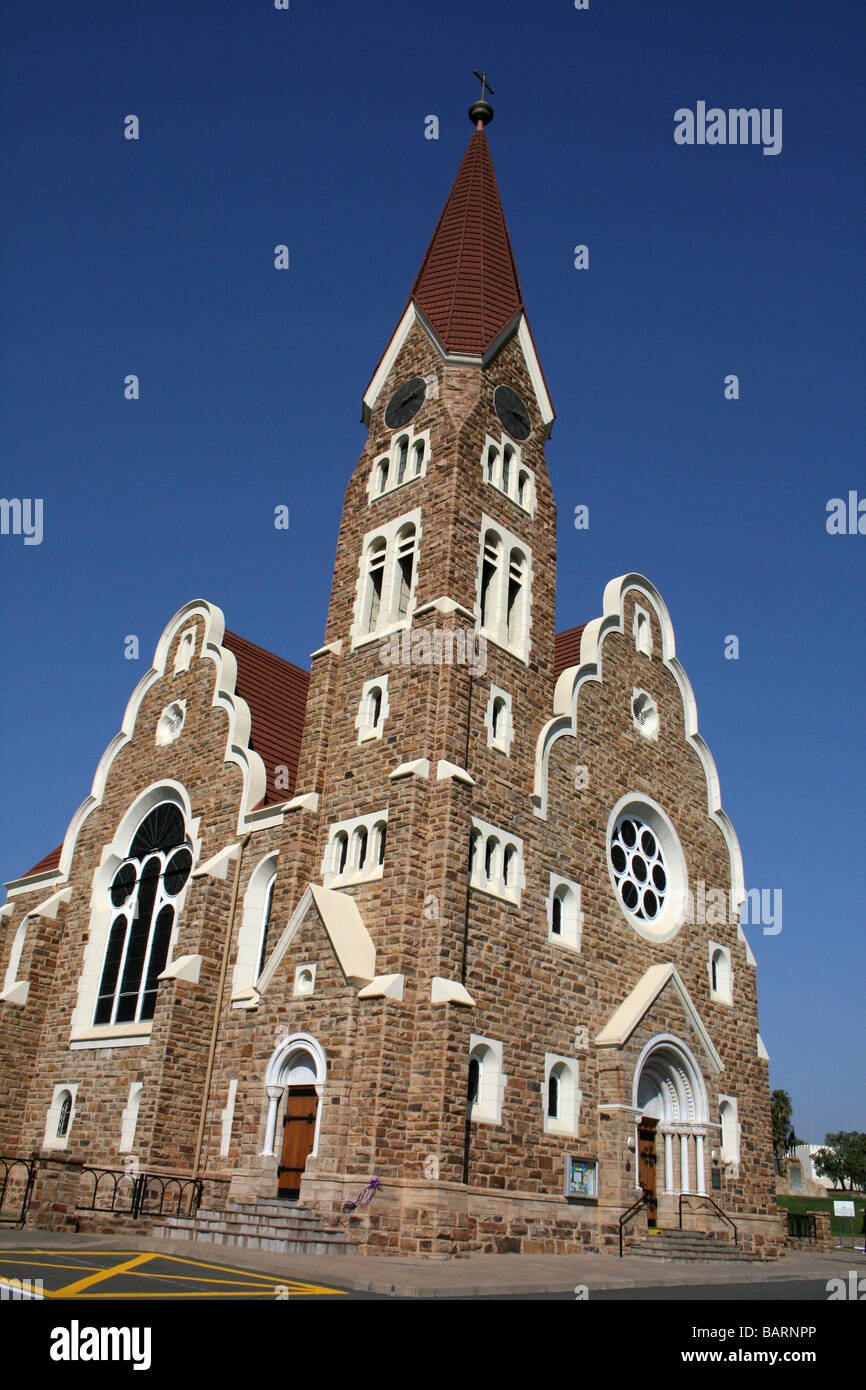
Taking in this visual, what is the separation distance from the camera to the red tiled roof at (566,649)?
2372 cm

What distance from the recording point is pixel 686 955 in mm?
23734

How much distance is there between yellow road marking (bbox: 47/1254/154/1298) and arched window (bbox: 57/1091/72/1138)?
1114 cm

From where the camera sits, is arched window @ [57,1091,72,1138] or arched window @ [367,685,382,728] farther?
arched window @ [57,1091,72,1138]

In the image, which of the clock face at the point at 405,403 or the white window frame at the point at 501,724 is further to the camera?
the clock face at the point at 405,403

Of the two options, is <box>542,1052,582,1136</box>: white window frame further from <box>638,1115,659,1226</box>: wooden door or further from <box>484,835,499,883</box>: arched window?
<box>484,835,499,883</box>: arched window

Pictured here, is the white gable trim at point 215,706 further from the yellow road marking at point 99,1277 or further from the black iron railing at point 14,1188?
the yellow road marking at point 99,1277

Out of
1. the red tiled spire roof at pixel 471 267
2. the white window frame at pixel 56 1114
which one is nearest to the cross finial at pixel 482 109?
the red tiled spire roof at pixel 471 267

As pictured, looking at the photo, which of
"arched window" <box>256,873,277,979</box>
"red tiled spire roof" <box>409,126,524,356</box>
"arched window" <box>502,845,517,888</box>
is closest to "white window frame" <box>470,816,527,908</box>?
"arched window" <box>502,845,517,888</box>

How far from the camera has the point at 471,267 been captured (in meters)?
25.8

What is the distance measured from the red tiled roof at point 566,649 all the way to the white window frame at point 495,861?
15.5 ft

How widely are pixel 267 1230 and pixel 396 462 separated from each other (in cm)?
1529

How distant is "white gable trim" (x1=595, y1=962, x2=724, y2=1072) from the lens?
20.0m

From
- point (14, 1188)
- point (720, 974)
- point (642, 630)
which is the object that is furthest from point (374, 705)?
point (14, 1188)

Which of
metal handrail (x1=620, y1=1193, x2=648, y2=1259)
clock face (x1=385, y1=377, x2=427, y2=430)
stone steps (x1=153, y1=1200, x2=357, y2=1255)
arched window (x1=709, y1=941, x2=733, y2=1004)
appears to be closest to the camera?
stone steps (x1=153, y1=1200, x2=357, y2=1255)
